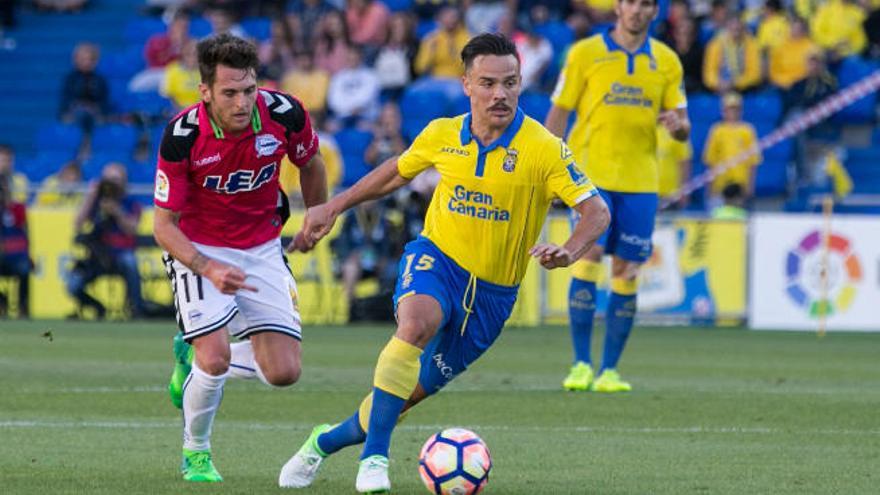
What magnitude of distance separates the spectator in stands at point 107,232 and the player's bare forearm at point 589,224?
12.5 m

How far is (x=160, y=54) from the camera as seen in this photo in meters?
25.0

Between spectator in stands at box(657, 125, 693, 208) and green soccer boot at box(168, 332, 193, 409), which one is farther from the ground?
spectator in stands at box(657, 125, 693, 208)

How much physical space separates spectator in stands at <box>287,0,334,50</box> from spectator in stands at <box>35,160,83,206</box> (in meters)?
3.62

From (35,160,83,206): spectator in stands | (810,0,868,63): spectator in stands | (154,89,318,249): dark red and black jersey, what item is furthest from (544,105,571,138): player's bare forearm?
(810,0,868,63): spectator in stands

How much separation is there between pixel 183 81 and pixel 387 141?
4.13 meters

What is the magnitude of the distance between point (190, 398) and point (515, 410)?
339 cm

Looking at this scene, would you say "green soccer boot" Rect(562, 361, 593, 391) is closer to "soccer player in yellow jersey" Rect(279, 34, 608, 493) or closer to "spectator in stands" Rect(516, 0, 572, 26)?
"soccer player in yellow jersey" Rect(279, 34, 608, 493)

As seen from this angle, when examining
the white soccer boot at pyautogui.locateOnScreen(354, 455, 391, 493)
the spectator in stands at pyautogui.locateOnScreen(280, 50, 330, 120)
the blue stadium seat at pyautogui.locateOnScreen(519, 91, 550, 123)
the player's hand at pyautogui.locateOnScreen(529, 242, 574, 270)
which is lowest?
the white soccer boot at pyautogui.locateOnScreen(354, 455, 391, 493)

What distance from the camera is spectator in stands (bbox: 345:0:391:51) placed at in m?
24.1

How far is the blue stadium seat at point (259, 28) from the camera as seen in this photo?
25.6 metres

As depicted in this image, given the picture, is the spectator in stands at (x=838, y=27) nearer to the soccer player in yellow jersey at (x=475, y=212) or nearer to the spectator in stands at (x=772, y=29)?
the spectator in stands at (x=772, y=29)

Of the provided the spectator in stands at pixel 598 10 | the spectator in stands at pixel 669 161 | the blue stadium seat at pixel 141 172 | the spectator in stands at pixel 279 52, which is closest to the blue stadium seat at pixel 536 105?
the spectator in stands at pixel 598 10

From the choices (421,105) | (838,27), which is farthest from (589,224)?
(838,27)

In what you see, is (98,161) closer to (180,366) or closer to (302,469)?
(180,366)
